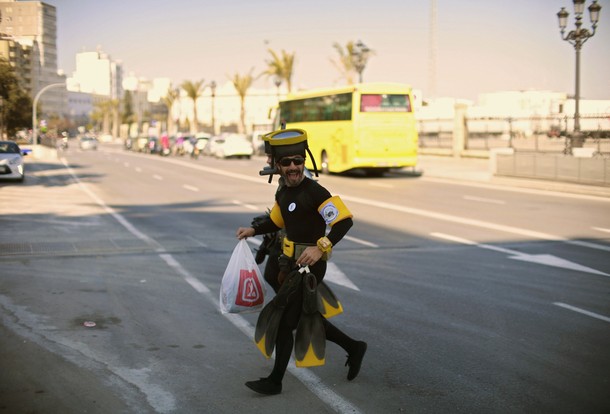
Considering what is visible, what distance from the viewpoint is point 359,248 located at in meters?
11.9

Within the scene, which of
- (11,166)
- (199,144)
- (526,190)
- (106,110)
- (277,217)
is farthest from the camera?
(106,110)

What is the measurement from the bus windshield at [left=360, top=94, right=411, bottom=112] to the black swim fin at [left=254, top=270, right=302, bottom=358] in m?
24.1

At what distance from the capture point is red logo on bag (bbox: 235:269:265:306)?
5.54 metres

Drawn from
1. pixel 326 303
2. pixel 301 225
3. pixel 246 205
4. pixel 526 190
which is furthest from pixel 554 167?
pixel 301 225

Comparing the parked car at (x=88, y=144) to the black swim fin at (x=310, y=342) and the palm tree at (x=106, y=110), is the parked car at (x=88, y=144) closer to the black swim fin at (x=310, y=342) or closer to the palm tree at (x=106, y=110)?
the black swim fin at (x=310, y=342)

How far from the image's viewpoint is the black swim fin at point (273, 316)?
493 centimetres

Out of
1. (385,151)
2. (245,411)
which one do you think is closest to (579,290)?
(245,411)

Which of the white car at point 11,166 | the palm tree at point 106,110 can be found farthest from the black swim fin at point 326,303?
the palm tree at point 106,110

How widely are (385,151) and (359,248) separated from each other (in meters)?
17.1

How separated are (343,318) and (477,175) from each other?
72.4 ft

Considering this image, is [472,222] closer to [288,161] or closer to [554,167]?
[554,167]

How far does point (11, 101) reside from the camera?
29.1 metres

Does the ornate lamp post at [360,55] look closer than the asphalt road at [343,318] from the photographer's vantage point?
No

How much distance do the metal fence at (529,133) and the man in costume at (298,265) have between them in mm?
20150
